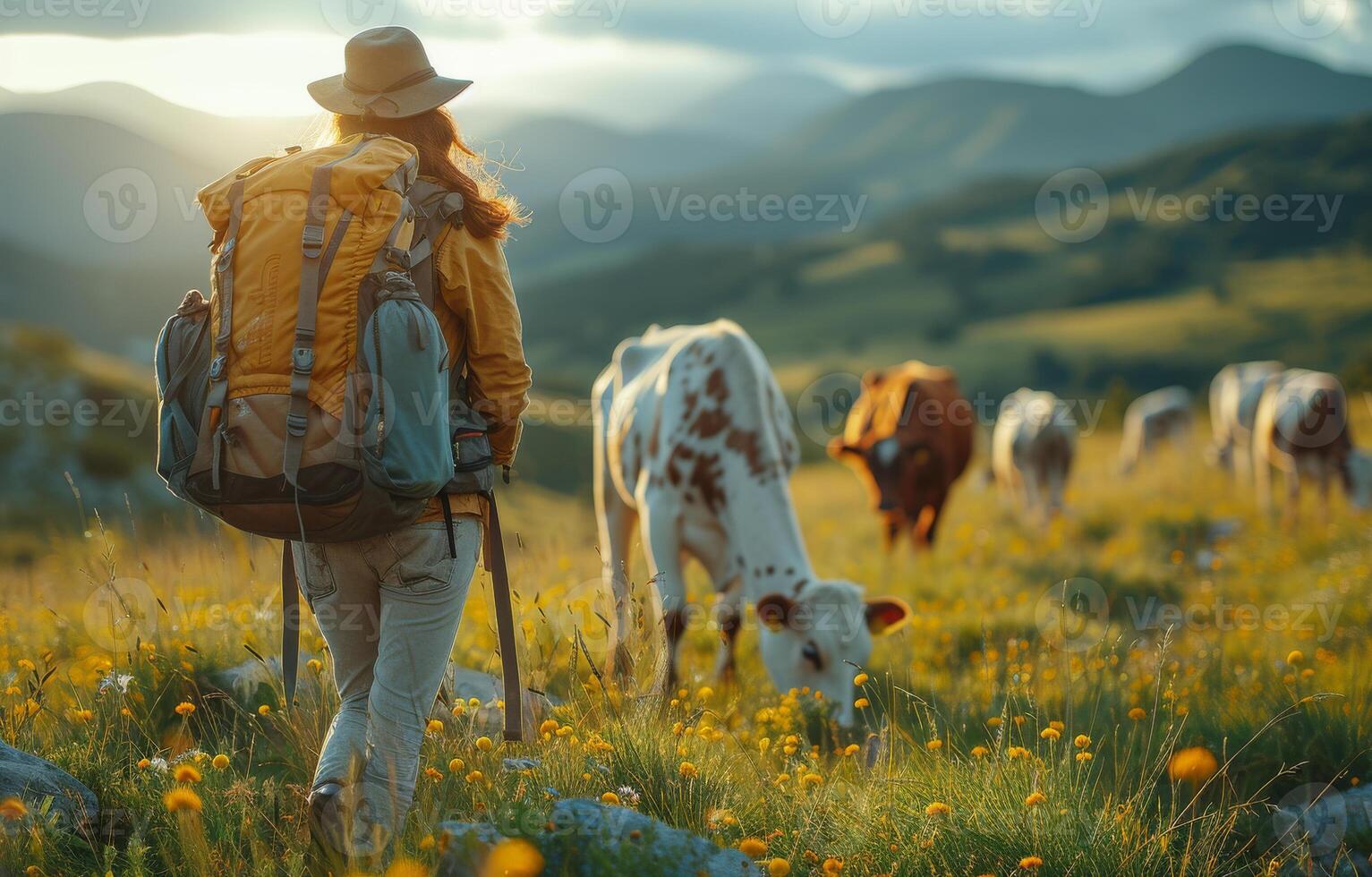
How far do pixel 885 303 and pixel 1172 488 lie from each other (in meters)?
98.0

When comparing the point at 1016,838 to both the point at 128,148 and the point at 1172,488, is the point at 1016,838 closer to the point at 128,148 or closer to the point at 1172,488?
the point at 1172,488

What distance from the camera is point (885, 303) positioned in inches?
4451

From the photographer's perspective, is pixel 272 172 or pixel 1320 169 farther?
pixel 1320 169

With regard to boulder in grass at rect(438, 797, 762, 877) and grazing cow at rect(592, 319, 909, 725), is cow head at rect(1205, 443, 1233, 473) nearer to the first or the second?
grazing cow at rect(592, 319, 909, 725)

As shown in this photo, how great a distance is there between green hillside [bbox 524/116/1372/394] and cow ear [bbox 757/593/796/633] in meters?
56.6

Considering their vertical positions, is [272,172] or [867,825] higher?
[272,172]

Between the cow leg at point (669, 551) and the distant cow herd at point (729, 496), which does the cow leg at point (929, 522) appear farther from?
the cow leg at point (669, 551)

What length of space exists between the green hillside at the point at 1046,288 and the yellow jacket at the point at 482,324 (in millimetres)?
58695

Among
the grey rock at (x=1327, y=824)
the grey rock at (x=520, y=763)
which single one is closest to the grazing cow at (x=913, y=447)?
the grey rock at (x=1327, y=824)

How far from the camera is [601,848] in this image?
283 cm

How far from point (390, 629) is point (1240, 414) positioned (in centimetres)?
1987

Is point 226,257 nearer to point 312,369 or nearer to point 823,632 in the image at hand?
point 312,369

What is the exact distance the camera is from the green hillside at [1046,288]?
87188 mm

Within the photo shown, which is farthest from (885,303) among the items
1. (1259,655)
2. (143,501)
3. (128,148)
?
(1259,655)
